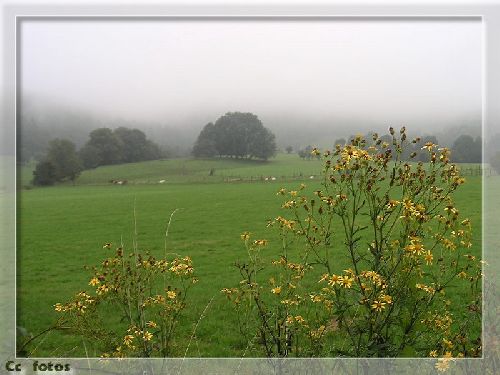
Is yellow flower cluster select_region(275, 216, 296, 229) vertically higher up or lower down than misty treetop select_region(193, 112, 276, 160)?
lower down

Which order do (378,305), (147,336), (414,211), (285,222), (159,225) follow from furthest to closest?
(159,225)
(285,222)
(147,336)
(378,305)
(414,211)

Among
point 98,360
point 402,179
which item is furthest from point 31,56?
point 402,179

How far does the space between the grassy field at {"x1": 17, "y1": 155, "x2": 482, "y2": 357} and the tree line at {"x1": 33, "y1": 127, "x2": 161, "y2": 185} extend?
7 cm

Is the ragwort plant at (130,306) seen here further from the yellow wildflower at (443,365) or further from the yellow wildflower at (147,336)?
the yellow wildflower at (443,365)

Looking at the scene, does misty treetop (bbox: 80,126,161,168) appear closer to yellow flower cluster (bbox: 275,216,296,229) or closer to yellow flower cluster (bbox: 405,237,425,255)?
yellow flower cluster (bbox: 275,216,296,229)

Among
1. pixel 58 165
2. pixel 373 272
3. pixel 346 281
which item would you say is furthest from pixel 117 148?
pixel 373 272

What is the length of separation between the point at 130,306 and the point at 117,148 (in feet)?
4.04

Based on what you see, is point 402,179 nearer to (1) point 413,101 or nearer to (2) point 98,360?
(1) point 413,101

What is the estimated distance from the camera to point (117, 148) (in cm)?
387

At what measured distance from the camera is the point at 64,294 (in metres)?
3.89

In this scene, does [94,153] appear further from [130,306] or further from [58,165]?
[130,306]

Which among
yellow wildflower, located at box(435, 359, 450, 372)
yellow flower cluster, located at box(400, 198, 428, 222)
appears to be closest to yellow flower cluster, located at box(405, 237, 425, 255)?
yellow flower cluster, located at box(400, 198, 428, 222)

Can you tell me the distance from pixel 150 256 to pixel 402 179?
1828mm

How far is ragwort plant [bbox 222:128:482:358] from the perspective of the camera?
2980 mm
